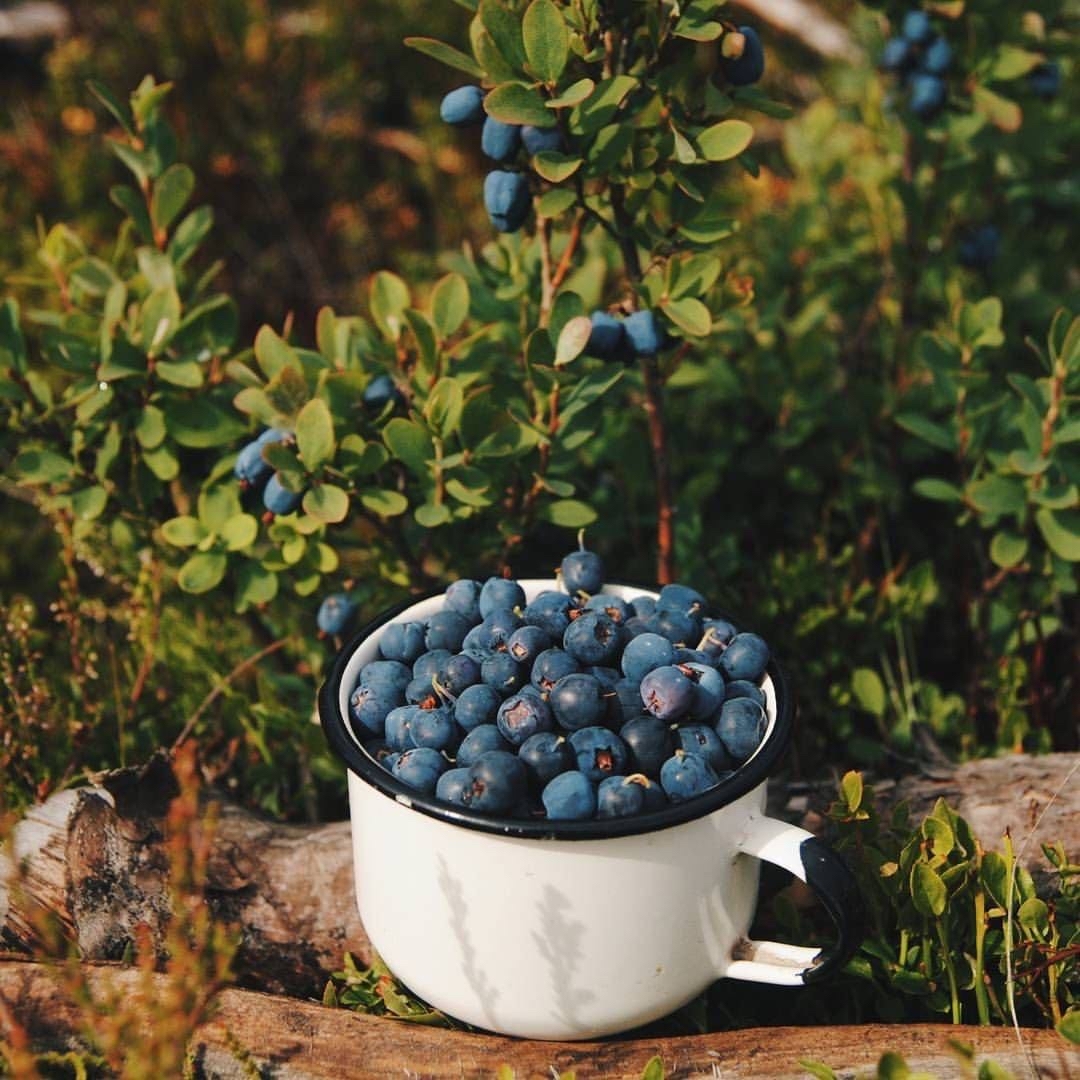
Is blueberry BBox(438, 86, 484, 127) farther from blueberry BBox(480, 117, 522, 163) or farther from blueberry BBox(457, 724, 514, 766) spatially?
blueberry BBox(457, 724, 514, 766)

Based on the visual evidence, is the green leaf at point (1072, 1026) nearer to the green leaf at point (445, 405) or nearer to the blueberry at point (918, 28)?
the green leaf at point (445, 405)

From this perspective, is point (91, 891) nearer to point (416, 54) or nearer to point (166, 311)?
point (166, 311)

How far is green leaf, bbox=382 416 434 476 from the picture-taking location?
5.22 ft

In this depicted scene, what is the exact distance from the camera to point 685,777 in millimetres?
1144

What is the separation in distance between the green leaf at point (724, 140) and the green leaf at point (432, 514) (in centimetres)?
57

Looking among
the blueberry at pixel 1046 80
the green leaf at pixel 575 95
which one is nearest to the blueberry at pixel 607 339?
the green leaf at pixel 575 95

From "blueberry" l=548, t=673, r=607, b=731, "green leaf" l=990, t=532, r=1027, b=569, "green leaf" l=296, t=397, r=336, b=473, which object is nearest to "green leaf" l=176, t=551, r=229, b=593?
"green leaf" l=296, t=397, r=336, b=473

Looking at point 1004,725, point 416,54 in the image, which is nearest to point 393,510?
point 1004,725

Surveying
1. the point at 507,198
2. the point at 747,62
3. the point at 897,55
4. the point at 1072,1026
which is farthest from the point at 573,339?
the point at 897,55

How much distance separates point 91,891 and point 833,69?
124 inches

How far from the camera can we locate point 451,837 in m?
1.11

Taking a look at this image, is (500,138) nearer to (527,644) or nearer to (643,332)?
(643,332)

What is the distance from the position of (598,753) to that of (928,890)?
43cm

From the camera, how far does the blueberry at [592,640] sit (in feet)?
4.20
